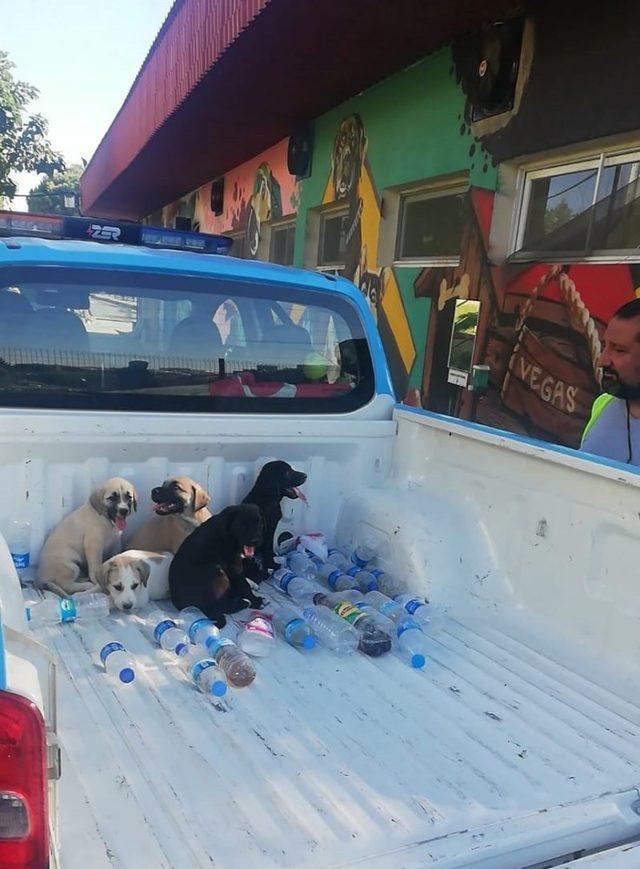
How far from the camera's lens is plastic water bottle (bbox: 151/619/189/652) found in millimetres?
2348

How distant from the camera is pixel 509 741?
1.93 metres

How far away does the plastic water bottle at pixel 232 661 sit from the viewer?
84.4 inches

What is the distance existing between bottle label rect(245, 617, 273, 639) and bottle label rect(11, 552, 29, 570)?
0.96m

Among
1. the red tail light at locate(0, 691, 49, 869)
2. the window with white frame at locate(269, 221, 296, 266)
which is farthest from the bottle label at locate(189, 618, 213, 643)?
the window with white frame at locate(269, 221, 296, 266)

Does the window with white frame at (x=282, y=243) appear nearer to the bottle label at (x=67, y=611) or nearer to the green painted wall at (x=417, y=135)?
the green painted wall at (x=417, y=135)

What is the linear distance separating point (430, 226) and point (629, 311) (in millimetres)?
2940

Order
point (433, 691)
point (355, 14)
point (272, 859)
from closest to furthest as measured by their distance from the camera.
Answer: point (272, 859), point (433, 691), point (355, 14)

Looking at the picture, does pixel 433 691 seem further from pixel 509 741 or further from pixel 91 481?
pixel 91 481

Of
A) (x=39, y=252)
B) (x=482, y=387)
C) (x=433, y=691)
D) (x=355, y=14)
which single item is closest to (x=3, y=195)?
(x=355, y=14)

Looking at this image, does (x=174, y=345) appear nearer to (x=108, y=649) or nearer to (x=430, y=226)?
(x=108, y=649)

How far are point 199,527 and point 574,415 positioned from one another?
3.53m

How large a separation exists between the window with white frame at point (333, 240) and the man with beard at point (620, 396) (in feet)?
15.0

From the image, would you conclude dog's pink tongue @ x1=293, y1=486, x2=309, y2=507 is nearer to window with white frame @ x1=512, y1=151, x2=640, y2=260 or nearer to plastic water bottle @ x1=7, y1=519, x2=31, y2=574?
plastic water bottle @ x1=7, y1=519, x2=31, y2=574

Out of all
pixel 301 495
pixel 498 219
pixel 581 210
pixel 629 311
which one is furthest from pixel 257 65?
pixel 301 495
